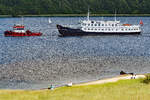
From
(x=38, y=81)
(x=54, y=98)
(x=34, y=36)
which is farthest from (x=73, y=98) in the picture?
(x=34, y=36)

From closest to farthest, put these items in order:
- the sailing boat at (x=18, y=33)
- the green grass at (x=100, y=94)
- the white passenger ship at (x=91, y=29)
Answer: the green grass at (x=100, y=94)
the white passenger ship at (x=91, y=29)
the sailing boat at (x=18, y=33)

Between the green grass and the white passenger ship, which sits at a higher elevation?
the white passenger ship

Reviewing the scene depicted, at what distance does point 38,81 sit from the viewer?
141 ft

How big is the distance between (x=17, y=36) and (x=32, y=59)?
64.2 metres

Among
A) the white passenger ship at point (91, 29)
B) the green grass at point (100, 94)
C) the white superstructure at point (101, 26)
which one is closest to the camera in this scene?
the green grass at point (100, 94)

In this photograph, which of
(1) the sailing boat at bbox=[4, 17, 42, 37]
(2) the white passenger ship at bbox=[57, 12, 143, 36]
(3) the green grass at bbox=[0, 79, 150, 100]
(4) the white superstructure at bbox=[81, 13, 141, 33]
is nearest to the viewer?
(3) the green grass at bbox=[0, 79, 150, 100]

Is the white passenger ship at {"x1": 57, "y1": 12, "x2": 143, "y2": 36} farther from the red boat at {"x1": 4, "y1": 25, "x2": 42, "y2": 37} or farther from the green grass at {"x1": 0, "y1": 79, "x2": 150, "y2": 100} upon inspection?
the green grass at {"x1": 0, "y1": 79, "x2": 150, "y2": 100}

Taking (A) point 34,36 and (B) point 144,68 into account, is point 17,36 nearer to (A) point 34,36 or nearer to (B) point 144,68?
(A) point 34,36

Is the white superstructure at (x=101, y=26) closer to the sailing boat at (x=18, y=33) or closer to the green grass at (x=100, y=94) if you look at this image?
the sailing boat at (x=18, y=33)

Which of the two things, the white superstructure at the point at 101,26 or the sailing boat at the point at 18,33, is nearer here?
the white superstructure at the point at 101,26

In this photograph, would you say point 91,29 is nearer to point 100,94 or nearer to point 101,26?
point 101,26

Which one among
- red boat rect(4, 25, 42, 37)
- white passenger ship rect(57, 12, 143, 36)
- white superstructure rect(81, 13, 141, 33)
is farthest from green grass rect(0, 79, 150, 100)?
red boat rect(4, 25, 42, 37)

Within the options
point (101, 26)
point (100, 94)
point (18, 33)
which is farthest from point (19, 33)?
point (100, 94)

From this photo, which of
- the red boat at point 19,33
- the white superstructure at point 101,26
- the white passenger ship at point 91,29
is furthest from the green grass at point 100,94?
the red boat at point 19,33
